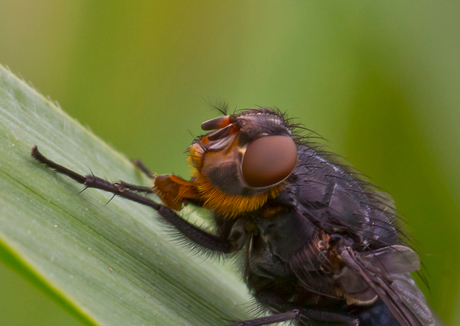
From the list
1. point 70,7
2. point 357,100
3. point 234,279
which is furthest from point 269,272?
point 70,7

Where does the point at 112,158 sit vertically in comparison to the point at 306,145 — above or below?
above

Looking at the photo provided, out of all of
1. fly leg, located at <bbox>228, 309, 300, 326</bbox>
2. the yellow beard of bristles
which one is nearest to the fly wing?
fly leg, located at <bbox>228, 309, 300, 326</bbox>

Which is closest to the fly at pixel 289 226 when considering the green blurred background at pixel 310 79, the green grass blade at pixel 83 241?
the green grass blade at pixel 83 241

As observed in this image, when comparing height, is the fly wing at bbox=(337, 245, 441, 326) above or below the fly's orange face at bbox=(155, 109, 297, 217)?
below

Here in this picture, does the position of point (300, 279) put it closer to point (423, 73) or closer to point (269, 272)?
point (269, 272)

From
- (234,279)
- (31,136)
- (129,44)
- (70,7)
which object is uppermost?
(70,7)

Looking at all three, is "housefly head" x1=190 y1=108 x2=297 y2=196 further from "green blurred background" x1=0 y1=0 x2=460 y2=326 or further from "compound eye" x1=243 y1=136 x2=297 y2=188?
"green blurred background" x1=0 y1=0 x2=460 y2=326
